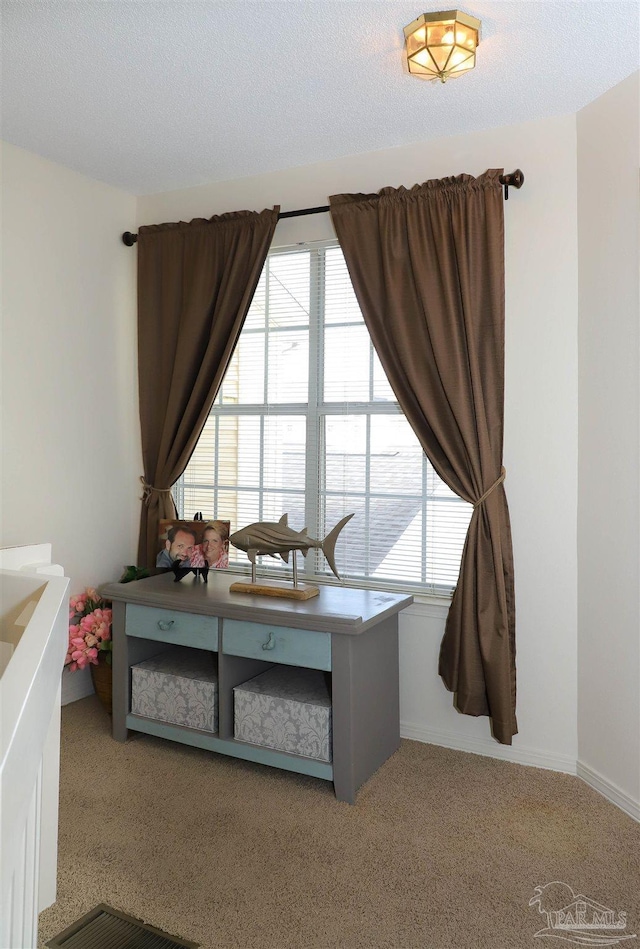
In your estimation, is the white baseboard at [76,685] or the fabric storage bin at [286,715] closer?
the fabric storage bin at [286,715]

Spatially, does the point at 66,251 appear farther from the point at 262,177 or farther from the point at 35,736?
the point at 35,736

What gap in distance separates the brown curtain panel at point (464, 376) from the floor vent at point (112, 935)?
4.61 ft

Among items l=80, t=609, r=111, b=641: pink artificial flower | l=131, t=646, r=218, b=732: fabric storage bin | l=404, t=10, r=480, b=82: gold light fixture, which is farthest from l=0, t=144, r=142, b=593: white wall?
l=404, t=10, r=480, b=82: gold light fixture

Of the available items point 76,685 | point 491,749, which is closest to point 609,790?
point 491,749

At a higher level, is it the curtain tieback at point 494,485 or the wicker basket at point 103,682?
the curtain tieback at point 494,485

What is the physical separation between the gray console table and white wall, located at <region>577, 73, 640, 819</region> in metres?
0.75

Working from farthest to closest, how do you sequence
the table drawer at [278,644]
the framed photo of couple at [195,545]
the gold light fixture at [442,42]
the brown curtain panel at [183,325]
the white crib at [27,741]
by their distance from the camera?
the brown curtain panel at [183,325] → the framed photo of couple at [195,545] → the table drawer at [278,644] → the gold light fixture at [442,42] → the white crib at [27,741]

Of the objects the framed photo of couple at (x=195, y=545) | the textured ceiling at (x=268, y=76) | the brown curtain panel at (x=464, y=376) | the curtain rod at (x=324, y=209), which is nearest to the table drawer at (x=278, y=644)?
the framed photo of couple at (x=195, y=545)

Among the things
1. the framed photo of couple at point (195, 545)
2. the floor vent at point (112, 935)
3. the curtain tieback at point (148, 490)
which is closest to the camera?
the floor vent at point (112, 935)

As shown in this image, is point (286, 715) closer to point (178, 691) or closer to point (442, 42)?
point (178, 691)

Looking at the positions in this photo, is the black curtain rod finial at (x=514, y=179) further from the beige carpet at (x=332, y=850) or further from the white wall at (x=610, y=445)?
the beige carpet at (x=332, y=850)

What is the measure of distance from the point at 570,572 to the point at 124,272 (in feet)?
8.89

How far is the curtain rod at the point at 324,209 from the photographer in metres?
2.69

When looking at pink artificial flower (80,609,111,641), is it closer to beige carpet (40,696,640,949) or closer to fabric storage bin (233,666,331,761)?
beige carpet (40,696,640,949)
